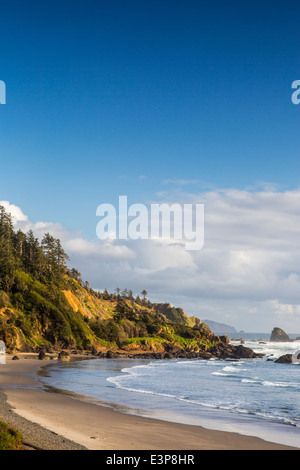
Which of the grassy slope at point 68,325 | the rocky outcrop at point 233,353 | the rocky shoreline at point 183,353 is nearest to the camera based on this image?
the grassy slope at point 68,325

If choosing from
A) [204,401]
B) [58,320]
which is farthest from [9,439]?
[58,320]

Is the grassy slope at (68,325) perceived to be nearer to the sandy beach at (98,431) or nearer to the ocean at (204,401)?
the ocean at (204,401)

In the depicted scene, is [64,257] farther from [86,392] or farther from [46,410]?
[46,410]

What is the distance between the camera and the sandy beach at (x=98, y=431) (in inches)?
709

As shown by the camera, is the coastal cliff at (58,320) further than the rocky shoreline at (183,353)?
No

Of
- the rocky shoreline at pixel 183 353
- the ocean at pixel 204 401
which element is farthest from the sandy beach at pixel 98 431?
the rocky shoreline at pixel 183 353

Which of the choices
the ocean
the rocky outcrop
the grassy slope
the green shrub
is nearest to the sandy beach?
the green shrub

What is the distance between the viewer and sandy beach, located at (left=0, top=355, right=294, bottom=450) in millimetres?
18000

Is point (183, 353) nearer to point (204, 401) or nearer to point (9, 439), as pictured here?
point (204, 401)

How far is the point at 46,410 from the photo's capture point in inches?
1061

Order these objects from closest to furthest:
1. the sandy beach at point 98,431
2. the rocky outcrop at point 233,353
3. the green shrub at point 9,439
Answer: the green shrub at point 9,439 < the sandy beach at point 98,431 < the rocky outcrop at point 233,353

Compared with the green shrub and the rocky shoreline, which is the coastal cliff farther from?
the green shrub

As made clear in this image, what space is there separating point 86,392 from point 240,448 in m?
22.7

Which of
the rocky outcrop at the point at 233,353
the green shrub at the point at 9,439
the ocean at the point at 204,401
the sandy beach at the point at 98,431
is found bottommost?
the rocky outcrop at the point at 233,353
